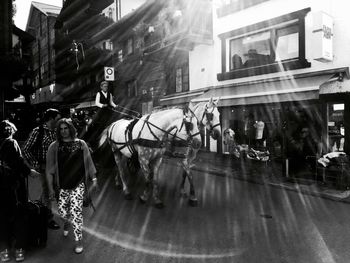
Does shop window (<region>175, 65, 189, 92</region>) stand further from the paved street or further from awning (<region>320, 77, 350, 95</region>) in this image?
the paved street

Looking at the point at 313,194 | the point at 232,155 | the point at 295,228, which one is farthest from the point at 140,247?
the point at 232,155

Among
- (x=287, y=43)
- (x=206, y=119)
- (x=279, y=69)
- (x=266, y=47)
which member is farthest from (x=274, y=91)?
(x=206, y=119)

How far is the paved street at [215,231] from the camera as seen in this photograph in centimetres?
433

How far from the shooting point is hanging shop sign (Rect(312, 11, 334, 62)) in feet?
33.6

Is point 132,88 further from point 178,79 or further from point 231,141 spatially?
point 231,141

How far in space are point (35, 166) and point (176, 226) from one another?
2.75 metres

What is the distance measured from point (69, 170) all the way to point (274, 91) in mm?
8822

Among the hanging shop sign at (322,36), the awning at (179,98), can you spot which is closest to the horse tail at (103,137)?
the awning at (179,98)

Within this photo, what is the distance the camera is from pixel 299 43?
11.9 metres

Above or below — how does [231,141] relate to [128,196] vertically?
above

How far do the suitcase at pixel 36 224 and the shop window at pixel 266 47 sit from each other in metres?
10.8

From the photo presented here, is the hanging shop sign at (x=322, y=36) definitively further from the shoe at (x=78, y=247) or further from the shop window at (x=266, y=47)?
the shoe at (x=78, y=247)

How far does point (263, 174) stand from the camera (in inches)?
409

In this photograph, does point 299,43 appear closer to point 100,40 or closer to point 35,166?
point 35,166
